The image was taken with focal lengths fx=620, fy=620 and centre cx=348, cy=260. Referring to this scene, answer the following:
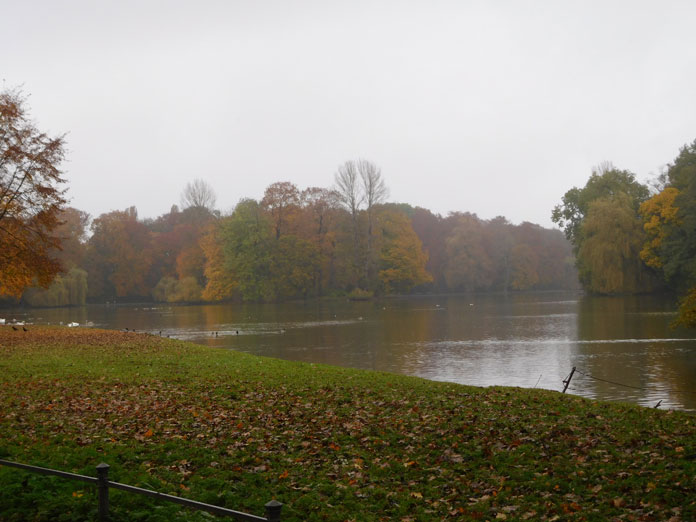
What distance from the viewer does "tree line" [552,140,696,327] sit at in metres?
51.8

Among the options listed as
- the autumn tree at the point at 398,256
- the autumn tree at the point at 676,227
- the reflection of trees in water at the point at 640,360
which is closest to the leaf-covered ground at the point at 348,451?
the reflection of trees in water at the point at 640,360

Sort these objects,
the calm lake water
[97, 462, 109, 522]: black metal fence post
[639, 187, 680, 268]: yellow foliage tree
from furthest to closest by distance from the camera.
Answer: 1. [639, 187, 680, 268]: yellow foliage tree
2. the calm lake water
3. [97, 462, 109, 522]: black metal fence post

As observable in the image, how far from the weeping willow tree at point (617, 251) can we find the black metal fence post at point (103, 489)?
202 ft

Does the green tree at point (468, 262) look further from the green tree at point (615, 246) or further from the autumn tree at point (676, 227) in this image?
the autumn tree at point (676, 227)

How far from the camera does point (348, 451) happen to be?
8.42 meters

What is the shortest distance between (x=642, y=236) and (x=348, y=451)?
5954 centimetres

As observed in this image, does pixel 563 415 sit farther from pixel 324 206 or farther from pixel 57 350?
pixel 324 206

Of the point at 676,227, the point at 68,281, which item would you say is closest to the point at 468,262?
the point at 676,227

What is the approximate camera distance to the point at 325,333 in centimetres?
3647

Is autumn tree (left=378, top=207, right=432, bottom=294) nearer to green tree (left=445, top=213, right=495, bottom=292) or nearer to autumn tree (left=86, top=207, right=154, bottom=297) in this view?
green tree (left=445, top=213, right=495, bottom=292)

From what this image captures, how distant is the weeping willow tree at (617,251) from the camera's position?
199 feet

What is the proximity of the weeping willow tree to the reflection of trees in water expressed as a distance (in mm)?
21827

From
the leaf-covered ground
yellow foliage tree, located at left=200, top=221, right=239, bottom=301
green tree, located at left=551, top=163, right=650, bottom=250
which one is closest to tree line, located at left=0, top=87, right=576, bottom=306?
yellow foliage tree, located at left=200, top=221, right=239, bottom=301

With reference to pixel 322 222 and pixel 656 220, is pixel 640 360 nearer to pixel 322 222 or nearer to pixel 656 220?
pixel 656 220
